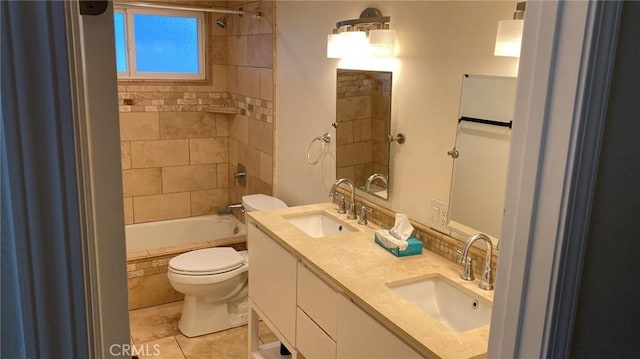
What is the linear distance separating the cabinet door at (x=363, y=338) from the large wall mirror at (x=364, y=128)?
0.85 metres

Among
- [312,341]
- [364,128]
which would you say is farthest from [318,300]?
[364,128]

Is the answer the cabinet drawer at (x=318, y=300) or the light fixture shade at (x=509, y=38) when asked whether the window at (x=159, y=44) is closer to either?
the cabinet drawer at (x=318, y=300)

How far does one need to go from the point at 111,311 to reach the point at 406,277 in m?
1.42

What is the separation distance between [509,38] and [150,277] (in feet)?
9.66

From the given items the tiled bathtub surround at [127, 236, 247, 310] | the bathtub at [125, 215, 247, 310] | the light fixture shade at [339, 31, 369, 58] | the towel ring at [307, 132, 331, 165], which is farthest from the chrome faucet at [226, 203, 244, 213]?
the light fixture shade at [339, 31, 369, 58]

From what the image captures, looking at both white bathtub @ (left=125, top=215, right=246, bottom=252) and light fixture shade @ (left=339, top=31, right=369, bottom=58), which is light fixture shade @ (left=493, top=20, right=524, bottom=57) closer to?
light fixture shade @ (left=339, top=31, right=369, bottom=58)

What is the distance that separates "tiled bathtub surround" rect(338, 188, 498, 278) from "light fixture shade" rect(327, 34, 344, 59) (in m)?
0.82

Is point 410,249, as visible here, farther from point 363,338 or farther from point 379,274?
point 363,338

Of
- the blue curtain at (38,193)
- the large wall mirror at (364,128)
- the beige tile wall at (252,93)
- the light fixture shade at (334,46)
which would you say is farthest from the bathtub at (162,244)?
the blue curtain at (38,193)

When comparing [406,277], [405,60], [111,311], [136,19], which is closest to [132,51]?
[136,19]

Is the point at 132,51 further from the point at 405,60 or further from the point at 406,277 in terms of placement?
the point at 406,277

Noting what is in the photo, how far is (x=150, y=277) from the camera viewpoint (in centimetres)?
374

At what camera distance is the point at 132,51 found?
422 cm

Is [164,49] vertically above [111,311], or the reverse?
[164,49]
